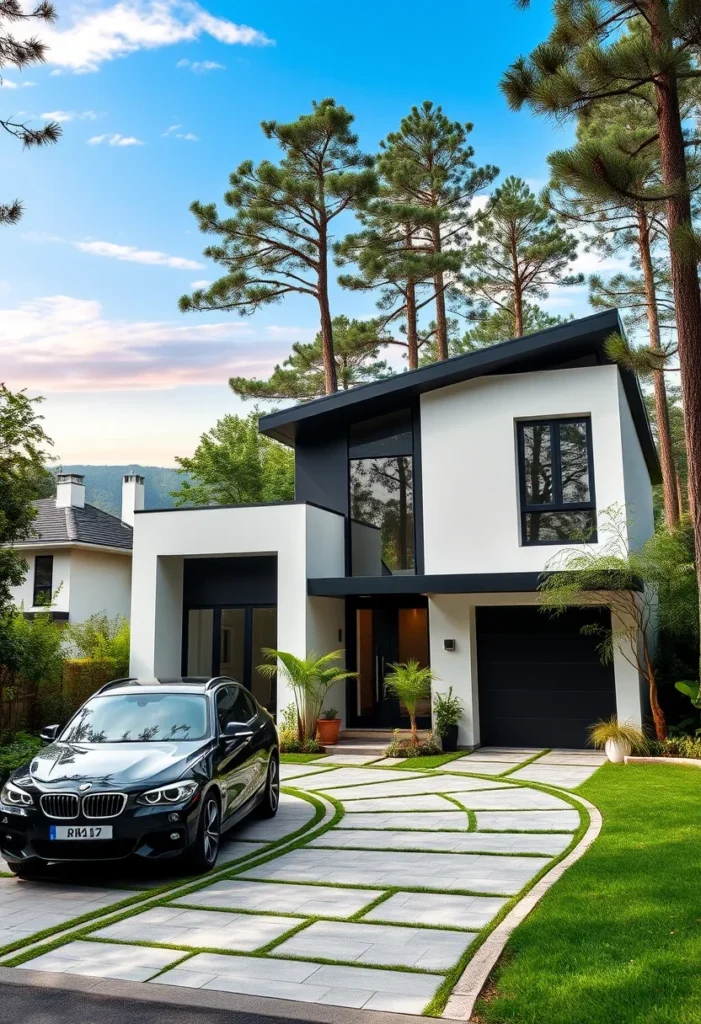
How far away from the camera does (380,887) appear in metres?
6.68

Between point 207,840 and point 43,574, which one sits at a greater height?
point 43,574

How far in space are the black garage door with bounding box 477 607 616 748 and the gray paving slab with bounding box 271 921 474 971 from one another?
1008 cm

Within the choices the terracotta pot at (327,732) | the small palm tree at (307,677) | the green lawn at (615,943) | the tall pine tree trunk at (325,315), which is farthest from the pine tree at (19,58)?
the tall pine tree trunk at (325,315)

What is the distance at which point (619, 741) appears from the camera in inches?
521

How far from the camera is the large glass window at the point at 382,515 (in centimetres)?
1694

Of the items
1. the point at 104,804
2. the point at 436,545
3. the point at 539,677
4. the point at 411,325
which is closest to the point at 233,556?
the point at 436,545

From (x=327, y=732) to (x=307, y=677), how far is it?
122 cm

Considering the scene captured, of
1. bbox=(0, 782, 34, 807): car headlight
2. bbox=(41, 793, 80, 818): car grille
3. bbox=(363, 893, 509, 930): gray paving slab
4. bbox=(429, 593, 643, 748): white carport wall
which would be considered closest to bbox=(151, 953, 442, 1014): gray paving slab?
bbox=(363, 893, 509, 930): gray paving slab

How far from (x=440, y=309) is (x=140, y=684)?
22673 millimetres

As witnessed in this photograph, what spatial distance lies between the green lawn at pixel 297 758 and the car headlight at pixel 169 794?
7.43 metres

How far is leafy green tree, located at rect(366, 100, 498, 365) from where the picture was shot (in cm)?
2742

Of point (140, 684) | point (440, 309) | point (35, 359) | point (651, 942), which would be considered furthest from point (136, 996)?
point (440, 309)

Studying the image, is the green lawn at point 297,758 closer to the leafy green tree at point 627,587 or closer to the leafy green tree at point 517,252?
the leafy green tree at point 627,587

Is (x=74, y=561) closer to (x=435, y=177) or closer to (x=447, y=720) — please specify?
(x=447, y=720)
